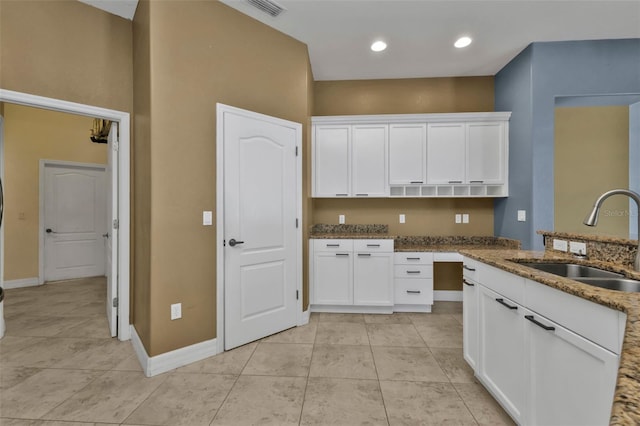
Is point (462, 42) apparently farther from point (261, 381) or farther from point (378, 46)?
point (261, 381)

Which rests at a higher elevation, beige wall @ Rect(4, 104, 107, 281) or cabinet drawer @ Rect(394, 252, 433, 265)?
beige wall @ Rect(4, 104, 107, 281)

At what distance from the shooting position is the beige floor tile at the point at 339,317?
130 inches

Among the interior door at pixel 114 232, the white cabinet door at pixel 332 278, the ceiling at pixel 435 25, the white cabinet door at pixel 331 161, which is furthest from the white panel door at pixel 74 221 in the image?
the white cabinet door at pixel 332 278

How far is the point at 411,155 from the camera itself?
3.77 meters

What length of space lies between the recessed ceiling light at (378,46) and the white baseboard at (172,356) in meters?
3.55

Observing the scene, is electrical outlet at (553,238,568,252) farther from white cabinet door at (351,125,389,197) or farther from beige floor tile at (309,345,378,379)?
white cabinet door at (351,125,389,197)

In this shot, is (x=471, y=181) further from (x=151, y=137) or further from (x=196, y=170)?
(x=151, y=137)

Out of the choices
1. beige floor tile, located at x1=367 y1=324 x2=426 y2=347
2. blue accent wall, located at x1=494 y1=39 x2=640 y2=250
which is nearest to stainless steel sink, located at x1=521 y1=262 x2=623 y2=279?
beige floor tile, located at x1=367 y1=324 x2=426 y2=347

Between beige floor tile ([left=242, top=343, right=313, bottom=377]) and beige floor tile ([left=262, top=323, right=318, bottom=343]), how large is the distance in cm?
8

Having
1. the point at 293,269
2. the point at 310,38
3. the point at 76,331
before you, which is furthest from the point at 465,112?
the point at 76,331

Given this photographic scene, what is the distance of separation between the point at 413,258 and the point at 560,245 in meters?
1.63

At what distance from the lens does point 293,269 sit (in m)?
3.05

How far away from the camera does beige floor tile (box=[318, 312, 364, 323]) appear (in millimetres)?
3293

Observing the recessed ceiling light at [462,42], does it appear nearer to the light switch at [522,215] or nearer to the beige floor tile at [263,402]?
the light switch at [522,215]
